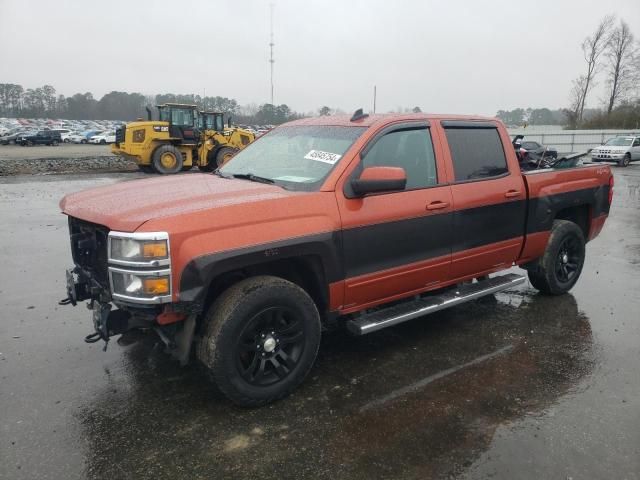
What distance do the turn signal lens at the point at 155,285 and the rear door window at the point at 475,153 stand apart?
263 cm

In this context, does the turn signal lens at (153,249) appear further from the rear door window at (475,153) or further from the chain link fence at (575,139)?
the chain link fence at (575,139)

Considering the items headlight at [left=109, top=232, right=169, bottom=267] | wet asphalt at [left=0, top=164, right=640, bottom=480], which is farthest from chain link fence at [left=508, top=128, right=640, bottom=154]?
headlight at [left=109, top=232, right=169, bottom=267]

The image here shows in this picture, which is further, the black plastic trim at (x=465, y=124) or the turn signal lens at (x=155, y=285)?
the black plastic trim at (x=465, y=124)

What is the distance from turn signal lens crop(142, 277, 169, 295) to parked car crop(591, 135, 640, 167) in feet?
96.2

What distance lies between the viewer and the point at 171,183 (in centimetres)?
416

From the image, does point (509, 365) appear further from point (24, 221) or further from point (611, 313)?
point (24, 221)

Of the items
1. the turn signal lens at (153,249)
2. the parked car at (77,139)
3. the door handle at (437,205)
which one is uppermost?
the door handle at (437,205)

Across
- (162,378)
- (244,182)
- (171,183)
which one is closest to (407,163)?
(244,182)

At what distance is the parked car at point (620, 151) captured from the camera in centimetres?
2723

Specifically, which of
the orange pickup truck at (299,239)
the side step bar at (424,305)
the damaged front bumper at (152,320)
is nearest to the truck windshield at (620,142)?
the orange pickup truck at (299,239)

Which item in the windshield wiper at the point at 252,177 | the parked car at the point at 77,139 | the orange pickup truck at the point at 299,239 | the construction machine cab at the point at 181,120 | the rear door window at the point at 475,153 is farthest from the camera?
the parked car at the point at 77,139

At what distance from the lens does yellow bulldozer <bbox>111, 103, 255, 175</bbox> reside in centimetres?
1970

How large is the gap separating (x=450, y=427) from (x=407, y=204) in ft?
5.39

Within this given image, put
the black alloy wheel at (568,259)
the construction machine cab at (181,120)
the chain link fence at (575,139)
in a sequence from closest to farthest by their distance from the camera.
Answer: the black alloy wheel at (568,259) → the construction machine cab at (181,120) → the chain link fence at (575,139)
